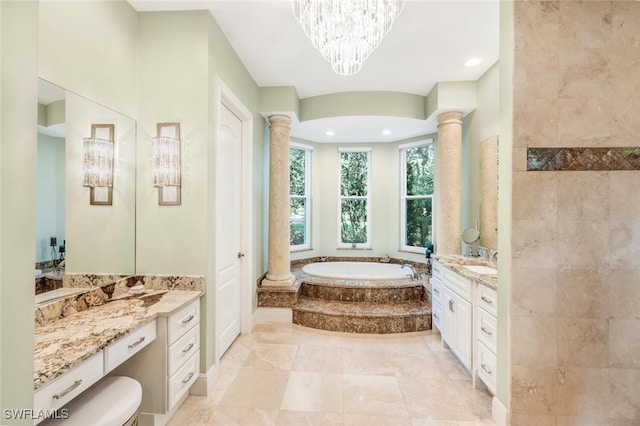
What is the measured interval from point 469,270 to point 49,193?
2922 millimetres

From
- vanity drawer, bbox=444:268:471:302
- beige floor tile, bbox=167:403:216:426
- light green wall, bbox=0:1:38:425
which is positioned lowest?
beige floor tile, bbox=167:403:216:426

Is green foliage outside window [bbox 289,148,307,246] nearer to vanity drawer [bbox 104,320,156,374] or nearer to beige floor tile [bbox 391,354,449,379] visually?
beige floor tile [bbox 391,354,449,379]

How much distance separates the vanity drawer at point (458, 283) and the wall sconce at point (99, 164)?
2.77 m

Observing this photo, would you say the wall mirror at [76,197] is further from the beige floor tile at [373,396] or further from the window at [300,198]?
the window at [300,198]

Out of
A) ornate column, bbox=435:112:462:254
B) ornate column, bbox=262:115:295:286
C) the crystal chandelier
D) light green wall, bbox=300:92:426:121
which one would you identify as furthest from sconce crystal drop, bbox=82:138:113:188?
ornate column, bbox=435:112:462:254

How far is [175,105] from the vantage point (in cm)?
209

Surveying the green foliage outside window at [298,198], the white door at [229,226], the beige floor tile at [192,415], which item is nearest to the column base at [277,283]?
the white door at [229,226]

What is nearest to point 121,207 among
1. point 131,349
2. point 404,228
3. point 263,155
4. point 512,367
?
point 131,349

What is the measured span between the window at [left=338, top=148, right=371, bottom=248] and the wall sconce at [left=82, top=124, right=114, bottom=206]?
3.60 metres

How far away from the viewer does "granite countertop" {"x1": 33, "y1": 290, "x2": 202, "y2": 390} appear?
3.59 feet

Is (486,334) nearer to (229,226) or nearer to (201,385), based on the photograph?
(201,385)

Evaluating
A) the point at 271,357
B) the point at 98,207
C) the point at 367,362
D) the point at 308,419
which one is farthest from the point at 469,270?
the point at 98,207

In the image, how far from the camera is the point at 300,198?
4879 mm

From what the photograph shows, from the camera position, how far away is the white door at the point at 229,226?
257 centimetres
